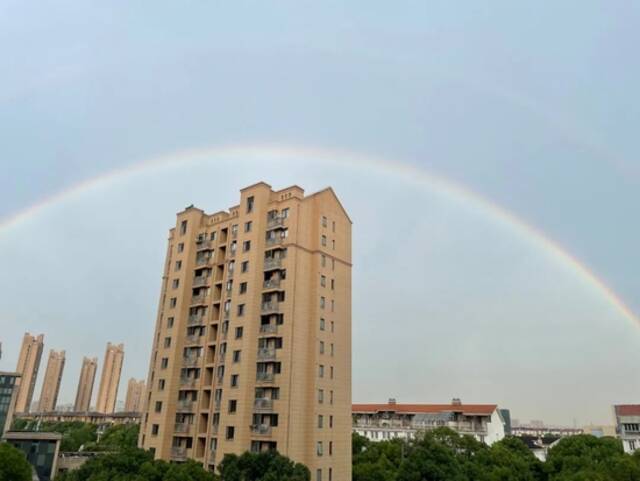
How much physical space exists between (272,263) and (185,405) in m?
14.5

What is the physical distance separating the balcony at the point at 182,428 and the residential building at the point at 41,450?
64.2 ft

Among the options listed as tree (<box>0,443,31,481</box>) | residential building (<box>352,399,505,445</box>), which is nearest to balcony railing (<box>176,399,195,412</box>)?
tree (<box>0,443,31,481</box>)

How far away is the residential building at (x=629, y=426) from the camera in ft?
174

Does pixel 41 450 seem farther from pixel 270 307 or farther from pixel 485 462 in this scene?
pixel 485 462

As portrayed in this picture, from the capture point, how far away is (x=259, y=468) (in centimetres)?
2672

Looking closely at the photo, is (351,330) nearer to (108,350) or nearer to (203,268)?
(203,268)

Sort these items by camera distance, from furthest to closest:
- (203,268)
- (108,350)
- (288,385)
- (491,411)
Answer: (108,350) < (491,411) < (203,268) < (288,385)

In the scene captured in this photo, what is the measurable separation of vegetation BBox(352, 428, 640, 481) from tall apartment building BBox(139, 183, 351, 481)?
5609 mm

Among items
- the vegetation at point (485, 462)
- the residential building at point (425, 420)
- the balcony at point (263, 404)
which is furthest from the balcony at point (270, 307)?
the residential building at point (425, 420)

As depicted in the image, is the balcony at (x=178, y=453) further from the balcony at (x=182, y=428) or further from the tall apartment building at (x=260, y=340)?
the balcony at (x=182, y=428)

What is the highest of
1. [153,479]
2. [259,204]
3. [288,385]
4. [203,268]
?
[259,204]

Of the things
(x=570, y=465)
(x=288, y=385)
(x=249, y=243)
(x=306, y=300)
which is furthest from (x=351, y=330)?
(x=570, y=465)

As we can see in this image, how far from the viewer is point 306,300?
3588 centimetres

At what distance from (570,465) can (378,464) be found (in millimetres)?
17299
